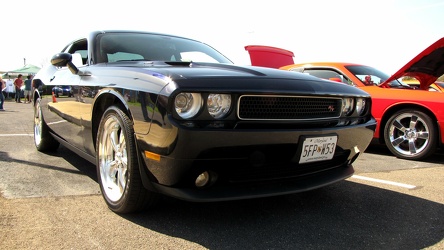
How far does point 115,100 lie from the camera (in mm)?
2471

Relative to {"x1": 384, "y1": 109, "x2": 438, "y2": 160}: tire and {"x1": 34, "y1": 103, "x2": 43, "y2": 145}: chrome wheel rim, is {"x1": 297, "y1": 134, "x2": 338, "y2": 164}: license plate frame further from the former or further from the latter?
{"x1": 34, "y1": 103, "x2": 43, "y2": 145}: chrome wheel rim

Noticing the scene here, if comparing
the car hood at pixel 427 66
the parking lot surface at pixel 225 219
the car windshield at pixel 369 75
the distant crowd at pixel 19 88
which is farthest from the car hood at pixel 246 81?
the distant crowd at pixel 19 88

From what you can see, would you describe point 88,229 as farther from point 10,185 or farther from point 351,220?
point 351,220

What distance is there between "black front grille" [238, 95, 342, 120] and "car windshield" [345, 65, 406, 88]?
129 inches

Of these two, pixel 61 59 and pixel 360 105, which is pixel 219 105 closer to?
pixel 360 105

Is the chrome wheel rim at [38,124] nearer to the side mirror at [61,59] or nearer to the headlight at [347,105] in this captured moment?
the side mirror at [61,59]

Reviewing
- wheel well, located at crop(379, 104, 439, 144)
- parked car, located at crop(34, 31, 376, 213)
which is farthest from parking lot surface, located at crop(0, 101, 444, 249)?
wheel well, located at crop(379, 104, 439, 144)

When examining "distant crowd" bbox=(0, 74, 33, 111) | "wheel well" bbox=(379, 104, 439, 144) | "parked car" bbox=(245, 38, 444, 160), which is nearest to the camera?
"parked car" bbox=(245, 38, 444, 160)

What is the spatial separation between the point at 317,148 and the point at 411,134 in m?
3.29

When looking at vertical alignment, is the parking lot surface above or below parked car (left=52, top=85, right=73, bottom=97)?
below

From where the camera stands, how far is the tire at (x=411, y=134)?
466cm

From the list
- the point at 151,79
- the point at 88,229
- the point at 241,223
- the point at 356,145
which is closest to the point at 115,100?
the point at 151,79

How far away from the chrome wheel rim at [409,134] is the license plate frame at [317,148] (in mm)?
3041

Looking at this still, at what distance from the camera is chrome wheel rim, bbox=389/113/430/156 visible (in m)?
4.76
